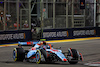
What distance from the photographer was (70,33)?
31.8 m

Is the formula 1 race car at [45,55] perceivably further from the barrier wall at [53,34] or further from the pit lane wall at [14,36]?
the barrier wall at [53,34]

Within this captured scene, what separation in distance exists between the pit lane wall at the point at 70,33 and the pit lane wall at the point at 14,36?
241cm

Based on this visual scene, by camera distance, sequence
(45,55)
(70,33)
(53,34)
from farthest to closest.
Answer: (70,33) < (53,34) < (45,55)

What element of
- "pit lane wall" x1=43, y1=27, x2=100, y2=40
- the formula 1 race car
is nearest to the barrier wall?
"pit lane wall" x1=43, y1=27, x2=100, y2=40

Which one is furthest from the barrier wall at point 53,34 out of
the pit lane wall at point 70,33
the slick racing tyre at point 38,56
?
the slick racing tyre at point 38,56

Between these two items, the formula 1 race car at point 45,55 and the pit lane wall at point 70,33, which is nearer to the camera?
the formula 1 race car at point 45,55

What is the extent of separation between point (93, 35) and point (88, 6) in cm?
418

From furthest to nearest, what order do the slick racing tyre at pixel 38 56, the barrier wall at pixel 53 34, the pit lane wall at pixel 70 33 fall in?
the pit lane wall at pixel 70 33 < the barrier wall at pixel 53 34 < the slick racing tyre at pixel 38 56

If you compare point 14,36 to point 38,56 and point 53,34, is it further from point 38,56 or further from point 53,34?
point 38,56

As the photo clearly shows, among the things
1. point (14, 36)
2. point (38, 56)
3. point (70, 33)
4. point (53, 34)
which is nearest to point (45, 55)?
point (38, 56)

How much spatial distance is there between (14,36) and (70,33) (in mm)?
8121

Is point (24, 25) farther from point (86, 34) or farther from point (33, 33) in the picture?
point (86, 34)

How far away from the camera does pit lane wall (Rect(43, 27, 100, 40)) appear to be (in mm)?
30359

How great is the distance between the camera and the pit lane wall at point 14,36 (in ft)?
86.4
